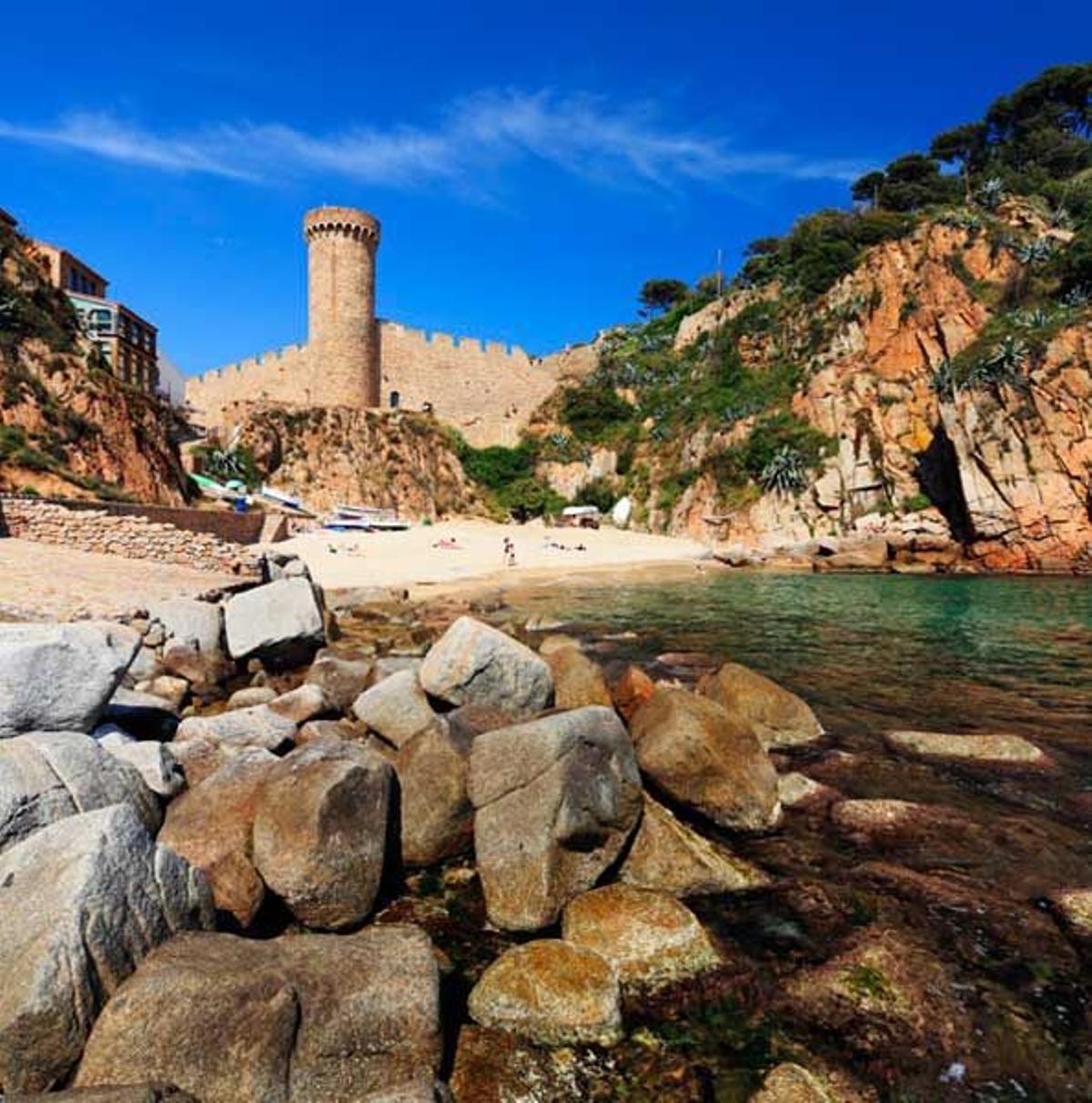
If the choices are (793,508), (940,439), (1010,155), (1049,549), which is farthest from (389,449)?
(1010,155)

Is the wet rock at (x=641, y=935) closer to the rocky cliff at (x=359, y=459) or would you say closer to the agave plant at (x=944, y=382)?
the agave plant at (x=944, y=382)

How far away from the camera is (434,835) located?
4879 millimetres

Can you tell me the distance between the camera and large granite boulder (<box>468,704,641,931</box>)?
14.1 ft

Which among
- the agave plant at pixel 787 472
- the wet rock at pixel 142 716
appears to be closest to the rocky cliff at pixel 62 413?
the wet rock at pixel 142 716

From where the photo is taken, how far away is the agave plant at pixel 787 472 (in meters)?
40.6

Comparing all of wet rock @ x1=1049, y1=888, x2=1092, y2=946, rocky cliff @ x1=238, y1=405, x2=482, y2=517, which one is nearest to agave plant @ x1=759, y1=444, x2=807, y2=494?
rocky cliff @ x1=238, y1=405, x2=482, y2=517

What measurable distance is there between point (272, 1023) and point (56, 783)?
6.68 ft

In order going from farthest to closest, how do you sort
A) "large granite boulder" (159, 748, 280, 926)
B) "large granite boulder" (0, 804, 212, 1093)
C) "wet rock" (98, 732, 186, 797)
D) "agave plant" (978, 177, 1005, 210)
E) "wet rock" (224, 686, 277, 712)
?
"agave plant" (978, 177, 1005, 210) → "wet rock" (224, 686, 277, 712) → "wet rock" (98, 732, 186, 797) → "large granite boulder" (159, 748, 280, 926) → "large granite boulder" (0, 804, 212, 1093)

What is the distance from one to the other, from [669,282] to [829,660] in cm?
6569

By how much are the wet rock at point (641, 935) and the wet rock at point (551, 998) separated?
0.76 ft

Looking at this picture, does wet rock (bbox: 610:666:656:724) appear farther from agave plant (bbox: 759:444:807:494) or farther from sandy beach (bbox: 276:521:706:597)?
agave plant (bbox: 759:444:807:494)

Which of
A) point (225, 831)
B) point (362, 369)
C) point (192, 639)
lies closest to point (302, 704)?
point (192, 639)

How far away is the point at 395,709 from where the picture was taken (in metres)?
6.51

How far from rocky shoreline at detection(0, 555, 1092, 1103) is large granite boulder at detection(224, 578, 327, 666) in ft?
7.80
